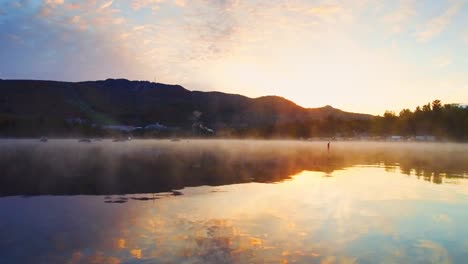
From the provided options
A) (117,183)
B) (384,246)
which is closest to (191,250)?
(384,246)

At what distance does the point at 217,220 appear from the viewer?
1730cm

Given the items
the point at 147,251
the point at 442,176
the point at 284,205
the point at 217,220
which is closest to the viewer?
the point at 147,251

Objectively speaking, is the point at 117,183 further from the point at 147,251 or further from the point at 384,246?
the point at 384,246

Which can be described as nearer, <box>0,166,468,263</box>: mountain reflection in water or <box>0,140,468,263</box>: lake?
<box>0,166,468,263</box>: mountain reflection in water

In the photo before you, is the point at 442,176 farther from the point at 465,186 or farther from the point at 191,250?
the point at 191,250

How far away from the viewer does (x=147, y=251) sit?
12617 mm

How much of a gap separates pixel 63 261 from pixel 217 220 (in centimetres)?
714

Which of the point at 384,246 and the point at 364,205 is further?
the point at 364,205

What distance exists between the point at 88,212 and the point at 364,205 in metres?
14.8

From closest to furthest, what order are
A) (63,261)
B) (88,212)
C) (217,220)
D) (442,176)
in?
1. (63,261)
2. (217,220)
3. (88,212)
4. (442,176)

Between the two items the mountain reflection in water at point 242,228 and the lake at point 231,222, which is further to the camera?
the lake at point 231,222

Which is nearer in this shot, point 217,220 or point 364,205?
point 217,220

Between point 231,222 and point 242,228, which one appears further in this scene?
point 231,222

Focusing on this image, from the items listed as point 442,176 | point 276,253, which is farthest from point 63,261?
point 442,176
